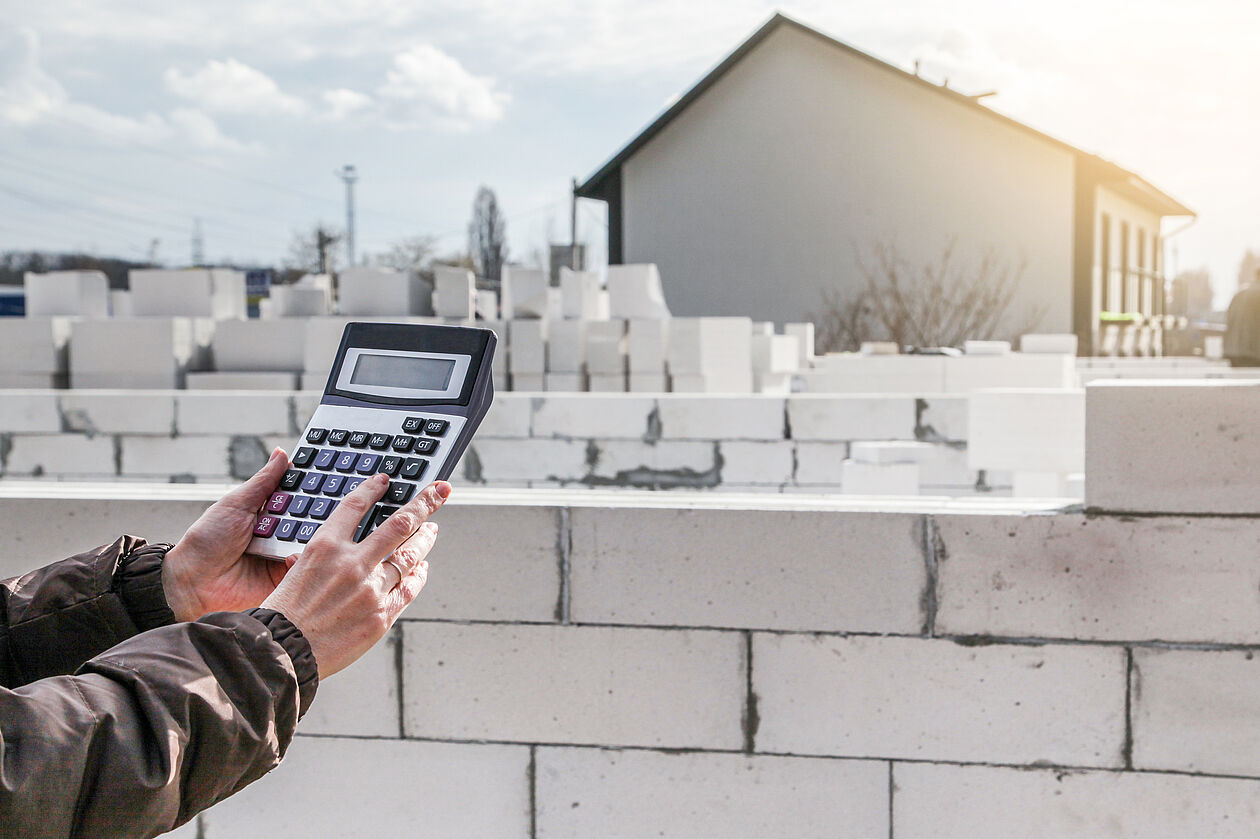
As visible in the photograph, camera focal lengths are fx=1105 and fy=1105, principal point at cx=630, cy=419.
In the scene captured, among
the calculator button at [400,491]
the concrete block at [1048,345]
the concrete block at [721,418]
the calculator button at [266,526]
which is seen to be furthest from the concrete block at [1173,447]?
the concrete block at [1048,345]

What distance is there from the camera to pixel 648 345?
1281 cm

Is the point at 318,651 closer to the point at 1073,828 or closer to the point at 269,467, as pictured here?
the point at 269,467

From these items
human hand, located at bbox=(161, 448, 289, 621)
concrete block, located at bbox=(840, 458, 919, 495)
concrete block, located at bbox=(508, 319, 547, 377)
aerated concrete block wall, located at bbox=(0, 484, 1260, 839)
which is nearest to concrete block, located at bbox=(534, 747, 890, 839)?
aerated concrete block wall, located at bbox=(0, 484, 1260, 839)

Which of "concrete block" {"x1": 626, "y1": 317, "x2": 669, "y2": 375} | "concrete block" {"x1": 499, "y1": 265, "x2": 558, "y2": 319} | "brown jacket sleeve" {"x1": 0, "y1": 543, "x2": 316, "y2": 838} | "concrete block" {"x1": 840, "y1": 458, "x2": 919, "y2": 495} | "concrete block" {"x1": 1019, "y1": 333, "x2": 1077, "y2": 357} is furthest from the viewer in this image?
"concrete block" {"x1": 1019, "y1": 333, "x2": 1077, "y2": 357}

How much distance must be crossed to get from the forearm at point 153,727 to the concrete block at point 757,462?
744 cm

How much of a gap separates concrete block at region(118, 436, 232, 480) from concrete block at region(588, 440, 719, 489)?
2997mm

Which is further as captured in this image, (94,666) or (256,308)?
(256,308)

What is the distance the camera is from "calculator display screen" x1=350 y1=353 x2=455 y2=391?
1.68 meters

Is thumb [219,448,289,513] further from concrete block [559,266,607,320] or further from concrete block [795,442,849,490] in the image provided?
concrete block [559,266,607,320]

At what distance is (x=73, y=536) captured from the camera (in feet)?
9.62

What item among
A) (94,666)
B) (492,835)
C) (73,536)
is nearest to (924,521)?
(492,835)

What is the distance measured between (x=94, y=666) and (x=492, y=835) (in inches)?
72.4

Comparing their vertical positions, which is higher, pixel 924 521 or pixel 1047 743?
pixel 924 521

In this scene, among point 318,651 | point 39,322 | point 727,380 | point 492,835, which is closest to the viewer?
point 318,651
